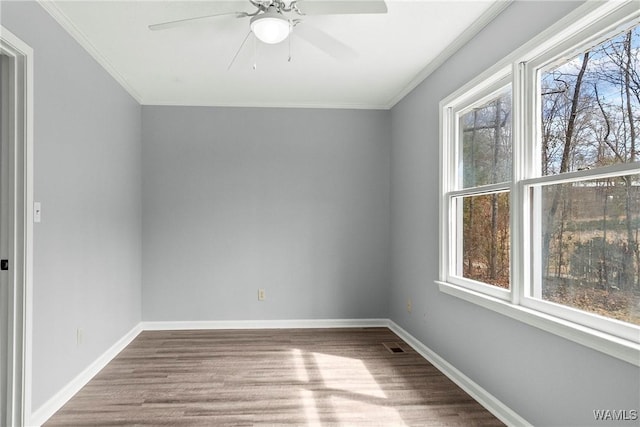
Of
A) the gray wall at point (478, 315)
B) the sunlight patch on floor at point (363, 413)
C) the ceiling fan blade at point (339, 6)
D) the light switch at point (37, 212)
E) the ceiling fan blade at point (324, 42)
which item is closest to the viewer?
the gray wall at point (478, 315)

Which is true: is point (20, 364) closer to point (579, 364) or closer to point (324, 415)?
point (324, 415)

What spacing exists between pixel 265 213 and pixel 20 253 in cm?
263

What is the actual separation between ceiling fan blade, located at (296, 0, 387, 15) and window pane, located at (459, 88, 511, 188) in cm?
109

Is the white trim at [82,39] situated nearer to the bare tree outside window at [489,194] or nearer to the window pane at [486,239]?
the bare tree outside window at [489,194]

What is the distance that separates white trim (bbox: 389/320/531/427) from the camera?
93.7 inches

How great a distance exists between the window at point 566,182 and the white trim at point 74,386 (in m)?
2.74

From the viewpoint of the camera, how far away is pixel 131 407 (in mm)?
2666

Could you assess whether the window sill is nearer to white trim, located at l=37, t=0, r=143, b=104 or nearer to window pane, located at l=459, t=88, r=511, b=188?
window pane, located at l=459, t=88, r=511, b=188

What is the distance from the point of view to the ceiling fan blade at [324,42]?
2.83 m

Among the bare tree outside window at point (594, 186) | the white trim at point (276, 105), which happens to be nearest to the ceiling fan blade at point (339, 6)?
the bare tree outside window at point (594, 186)

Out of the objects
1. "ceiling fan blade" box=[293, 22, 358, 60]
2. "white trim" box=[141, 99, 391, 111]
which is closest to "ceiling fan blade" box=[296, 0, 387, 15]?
"ceiling fan blade" box=[293, 22, 358, 60]

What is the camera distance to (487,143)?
2.91m

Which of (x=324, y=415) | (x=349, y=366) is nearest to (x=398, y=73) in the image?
(x=349, y=366)

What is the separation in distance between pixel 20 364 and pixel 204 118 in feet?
10.1
